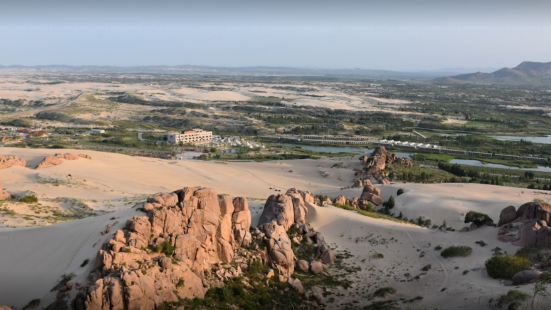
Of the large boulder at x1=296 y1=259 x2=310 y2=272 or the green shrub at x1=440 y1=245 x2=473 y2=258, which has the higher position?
the green shrub at x1=440 y1=245 x2=473 y2=258

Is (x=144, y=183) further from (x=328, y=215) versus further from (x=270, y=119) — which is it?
(x=270, y=119)

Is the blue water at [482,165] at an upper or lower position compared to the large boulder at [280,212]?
lower

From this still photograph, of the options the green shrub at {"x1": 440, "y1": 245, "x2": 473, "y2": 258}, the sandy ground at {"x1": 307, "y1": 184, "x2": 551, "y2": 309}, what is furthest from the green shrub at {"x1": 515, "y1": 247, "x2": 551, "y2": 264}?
the green shrub at {"x1": 440, "y1": 245, "x2": 473, "y2": 258}

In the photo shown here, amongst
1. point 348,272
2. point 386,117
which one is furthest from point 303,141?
point 348,272

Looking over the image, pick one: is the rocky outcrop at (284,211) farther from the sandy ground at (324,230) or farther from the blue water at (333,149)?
the blue water at (333,149)

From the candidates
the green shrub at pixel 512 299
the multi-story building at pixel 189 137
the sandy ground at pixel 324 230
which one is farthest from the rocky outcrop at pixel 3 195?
the multi-story building at pixel 189 137

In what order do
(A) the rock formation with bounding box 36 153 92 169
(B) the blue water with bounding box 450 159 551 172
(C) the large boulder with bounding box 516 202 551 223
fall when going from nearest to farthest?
(C) the large boulder with bounding box 516 202 551 223 < (A) the rock formation with bounding box 36 153 92 169 < (B) the blue water with bounding box 450 159 551 172

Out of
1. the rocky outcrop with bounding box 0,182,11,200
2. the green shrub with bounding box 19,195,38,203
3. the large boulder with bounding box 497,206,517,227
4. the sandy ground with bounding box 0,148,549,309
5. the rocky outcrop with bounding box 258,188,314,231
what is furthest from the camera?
the rocky outcrop with bounding box 0,182,11,200

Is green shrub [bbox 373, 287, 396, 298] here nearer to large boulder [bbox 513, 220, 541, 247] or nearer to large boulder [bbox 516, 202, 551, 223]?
large boulder [bbox 513, 220, 541, 247]
